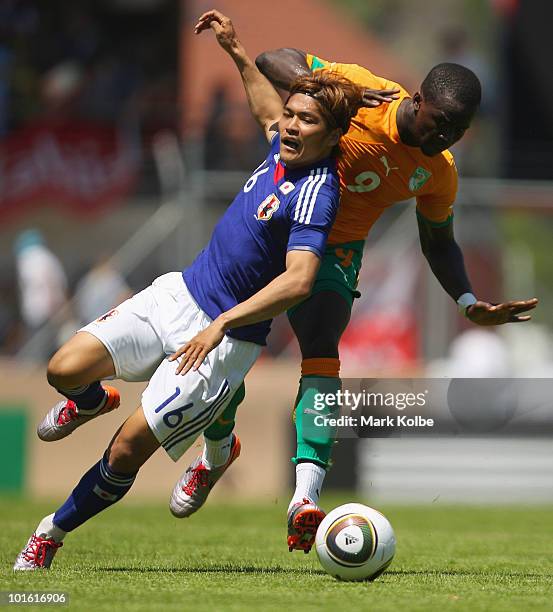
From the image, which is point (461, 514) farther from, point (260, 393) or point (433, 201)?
point (433, 201)

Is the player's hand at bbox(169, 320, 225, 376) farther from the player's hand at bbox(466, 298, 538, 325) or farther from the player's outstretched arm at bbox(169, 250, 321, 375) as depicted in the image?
the player's hand at bbox(466, 298, 538, 325)

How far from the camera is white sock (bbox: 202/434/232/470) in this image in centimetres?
786

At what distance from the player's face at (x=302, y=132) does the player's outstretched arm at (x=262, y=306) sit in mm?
568

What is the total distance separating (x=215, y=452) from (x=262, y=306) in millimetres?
1739

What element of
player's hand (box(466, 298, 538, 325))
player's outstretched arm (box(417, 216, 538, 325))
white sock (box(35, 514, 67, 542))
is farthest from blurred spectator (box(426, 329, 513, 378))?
white sock (box(35, 514, 67, 542))

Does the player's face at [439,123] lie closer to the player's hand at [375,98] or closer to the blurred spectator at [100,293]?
the player's hand at [375,98]

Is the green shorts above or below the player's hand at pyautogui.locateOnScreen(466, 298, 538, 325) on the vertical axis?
above

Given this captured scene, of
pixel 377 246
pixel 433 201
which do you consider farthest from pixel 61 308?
pixel 433 201

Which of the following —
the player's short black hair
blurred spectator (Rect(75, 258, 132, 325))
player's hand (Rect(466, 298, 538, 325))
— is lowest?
player's hand (Rect(466, 298, 538, 325))

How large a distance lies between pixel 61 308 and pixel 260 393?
2499 millimetres

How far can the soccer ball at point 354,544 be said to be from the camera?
643 cm

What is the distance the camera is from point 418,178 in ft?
23.9

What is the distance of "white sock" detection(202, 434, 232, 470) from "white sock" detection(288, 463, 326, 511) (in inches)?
31.5

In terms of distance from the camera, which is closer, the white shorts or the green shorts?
the white shorts
